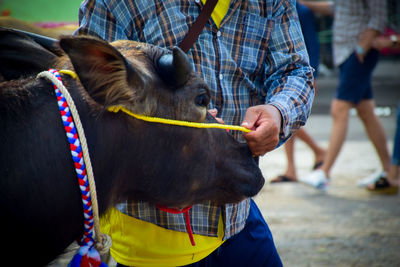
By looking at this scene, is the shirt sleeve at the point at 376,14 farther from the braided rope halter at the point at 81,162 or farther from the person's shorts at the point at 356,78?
the braided rope halter at the point at 81,162

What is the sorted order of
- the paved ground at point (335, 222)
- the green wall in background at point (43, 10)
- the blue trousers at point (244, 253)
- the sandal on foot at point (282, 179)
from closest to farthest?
the blue trousers at point (244, 253) → the paved ground at point (335, 222) → the green wall in background at point (43, 10) → the sandal on foot at point (282, 179)

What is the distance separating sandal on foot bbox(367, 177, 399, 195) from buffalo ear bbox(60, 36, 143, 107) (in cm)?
490

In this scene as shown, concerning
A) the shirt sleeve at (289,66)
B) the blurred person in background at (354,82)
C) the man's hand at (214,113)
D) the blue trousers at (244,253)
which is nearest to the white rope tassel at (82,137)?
the man's hand at (214,113)

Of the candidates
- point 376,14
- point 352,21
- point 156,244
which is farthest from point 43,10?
point 156,244

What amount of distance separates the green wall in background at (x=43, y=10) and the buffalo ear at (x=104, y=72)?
427 centimetres

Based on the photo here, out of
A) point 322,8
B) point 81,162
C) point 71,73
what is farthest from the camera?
point 322,8

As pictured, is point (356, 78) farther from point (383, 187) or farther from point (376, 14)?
point (383, 187)

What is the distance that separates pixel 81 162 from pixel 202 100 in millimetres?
575

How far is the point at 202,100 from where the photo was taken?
2.10m

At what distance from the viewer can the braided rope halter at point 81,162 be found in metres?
1.79

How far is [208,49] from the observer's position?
2355 mm

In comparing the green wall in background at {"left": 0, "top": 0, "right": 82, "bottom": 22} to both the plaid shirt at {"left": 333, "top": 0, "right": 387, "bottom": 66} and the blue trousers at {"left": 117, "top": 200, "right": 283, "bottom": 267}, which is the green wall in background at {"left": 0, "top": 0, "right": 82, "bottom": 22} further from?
the blue trousers at {"left": 117, "top": 200, "right": 283, "bottom": 267}

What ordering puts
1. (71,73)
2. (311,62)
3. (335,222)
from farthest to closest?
1. (311,62)
2. (335,222)
3. (71,73)

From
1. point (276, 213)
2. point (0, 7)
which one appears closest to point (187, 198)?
point (276, 213)
